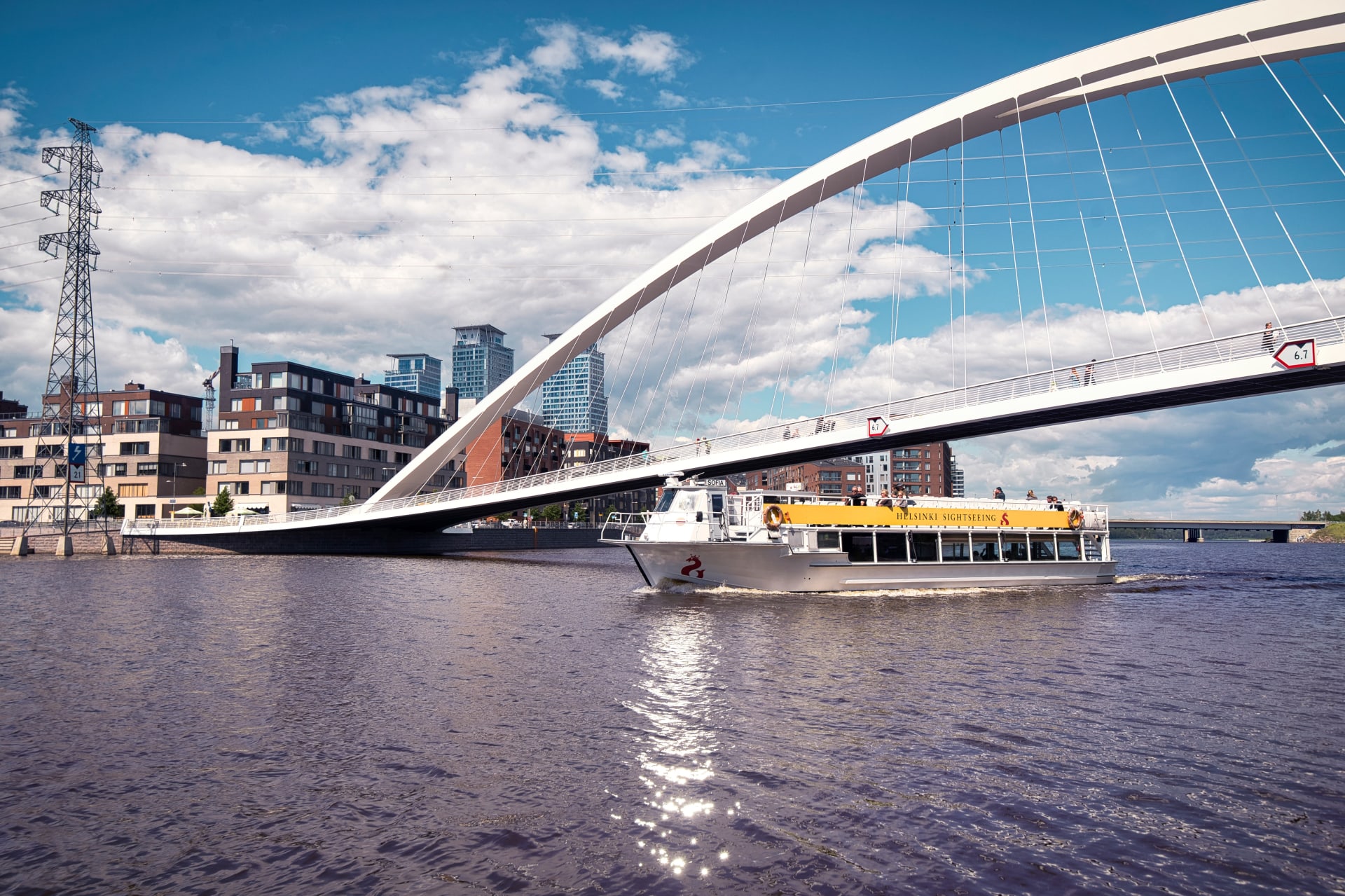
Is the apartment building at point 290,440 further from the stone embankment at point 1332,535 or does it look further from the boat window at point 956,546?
the stone embankment at point 1332,535

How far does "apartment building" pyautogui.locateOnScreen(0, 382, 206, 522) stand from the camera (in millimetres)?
92562

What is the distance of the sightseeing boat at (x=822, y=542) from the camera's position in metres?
30.8

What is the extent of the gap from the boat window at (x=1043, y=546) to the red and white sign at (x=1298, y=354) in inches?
467

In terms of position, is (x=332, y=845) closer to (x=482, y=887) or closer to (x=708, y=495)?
(x=482, y=887)

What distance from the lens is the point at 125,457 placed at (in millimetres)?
94375

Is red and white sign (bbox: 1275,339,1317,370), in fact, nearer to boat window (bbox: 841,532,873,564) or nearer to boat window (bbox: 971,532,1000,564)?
boat window (bbox: 971,532,1000,564)

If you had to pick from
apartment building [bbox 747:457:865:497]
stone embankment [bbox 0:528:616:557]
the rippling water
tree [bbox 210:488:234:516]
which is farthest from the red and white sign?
apartment building [bbox 747:457:865:497]

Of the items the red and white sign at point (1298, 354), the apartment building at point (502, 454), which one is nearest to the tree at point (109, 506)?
the apartment building at point (502, 454)

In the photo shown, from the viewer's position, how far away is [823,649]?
17.9 metres

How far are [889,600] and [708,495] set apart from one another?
722cm

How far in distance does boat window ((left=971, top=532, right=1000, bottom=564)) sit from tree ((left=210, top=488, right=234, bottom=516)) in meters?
70.3

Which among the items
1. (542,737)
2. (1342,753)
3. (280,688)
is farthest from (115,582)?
(1342,753)

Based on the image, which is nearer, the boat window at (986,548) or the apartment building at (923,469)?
the boat window at (986,548)

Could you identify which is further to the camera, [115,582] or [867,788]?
[115,582]
